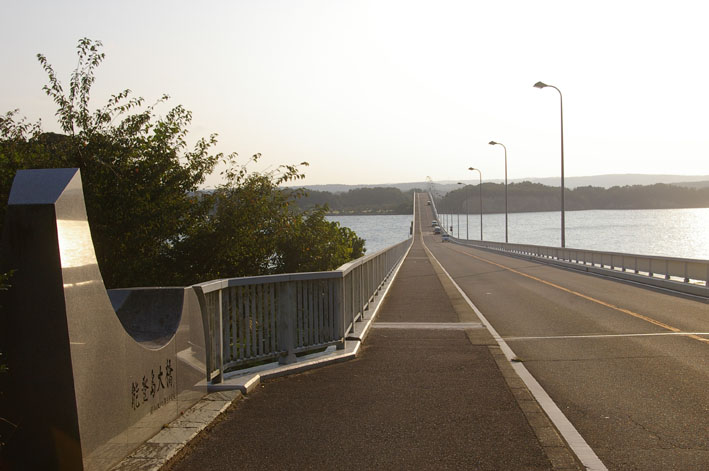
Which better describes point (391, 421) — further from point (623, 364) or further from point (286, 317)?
point (623, 364)

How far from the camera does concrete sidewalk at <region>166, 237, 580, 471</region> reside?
17.4 ft

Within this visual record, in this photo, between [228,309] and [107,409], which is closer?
[107,409]

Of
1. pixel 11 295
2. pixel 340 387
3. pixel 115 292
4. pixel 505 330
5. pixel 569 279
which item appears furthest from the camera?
pixel 569 279

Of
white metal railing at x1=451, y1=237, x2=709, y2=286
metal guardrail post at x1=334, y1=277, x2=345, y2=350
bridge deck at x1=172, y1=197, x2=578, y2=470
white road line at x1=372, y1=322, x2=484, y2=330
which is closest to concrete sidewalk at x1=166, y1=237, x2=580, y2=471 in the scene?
bridge deck at x1=172, y1=197, x2=578, y2=470

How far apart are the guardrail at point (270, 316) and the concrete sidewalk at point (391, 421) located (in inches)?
17.5

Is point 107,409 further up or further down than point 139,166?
further down

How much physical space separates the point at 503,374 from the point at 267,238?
634 cm

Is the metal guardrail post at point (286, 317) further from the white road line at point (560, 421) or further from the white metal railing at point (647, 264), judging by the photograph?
the white metal railing at point (647, 264)

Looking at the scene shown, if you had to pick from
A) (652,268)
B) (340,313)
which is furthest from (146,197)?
(652,268)

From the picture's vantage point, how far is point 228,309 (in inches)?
295

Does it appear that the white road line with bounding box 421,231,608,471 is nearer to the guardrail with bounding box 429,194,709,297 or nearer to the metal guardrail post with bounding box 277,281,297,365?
the metal guardrail post with bounding box 277,281,297,365

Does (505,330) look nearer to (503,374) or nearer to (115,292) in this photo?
(503,374)

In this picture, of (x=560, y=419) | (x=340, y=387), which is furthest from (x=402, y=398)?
(x=560, y=419)

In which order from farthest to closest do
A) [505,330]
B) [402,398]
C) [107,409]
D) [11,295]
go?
[505,330], [402,398], [107,409], [11,295]
